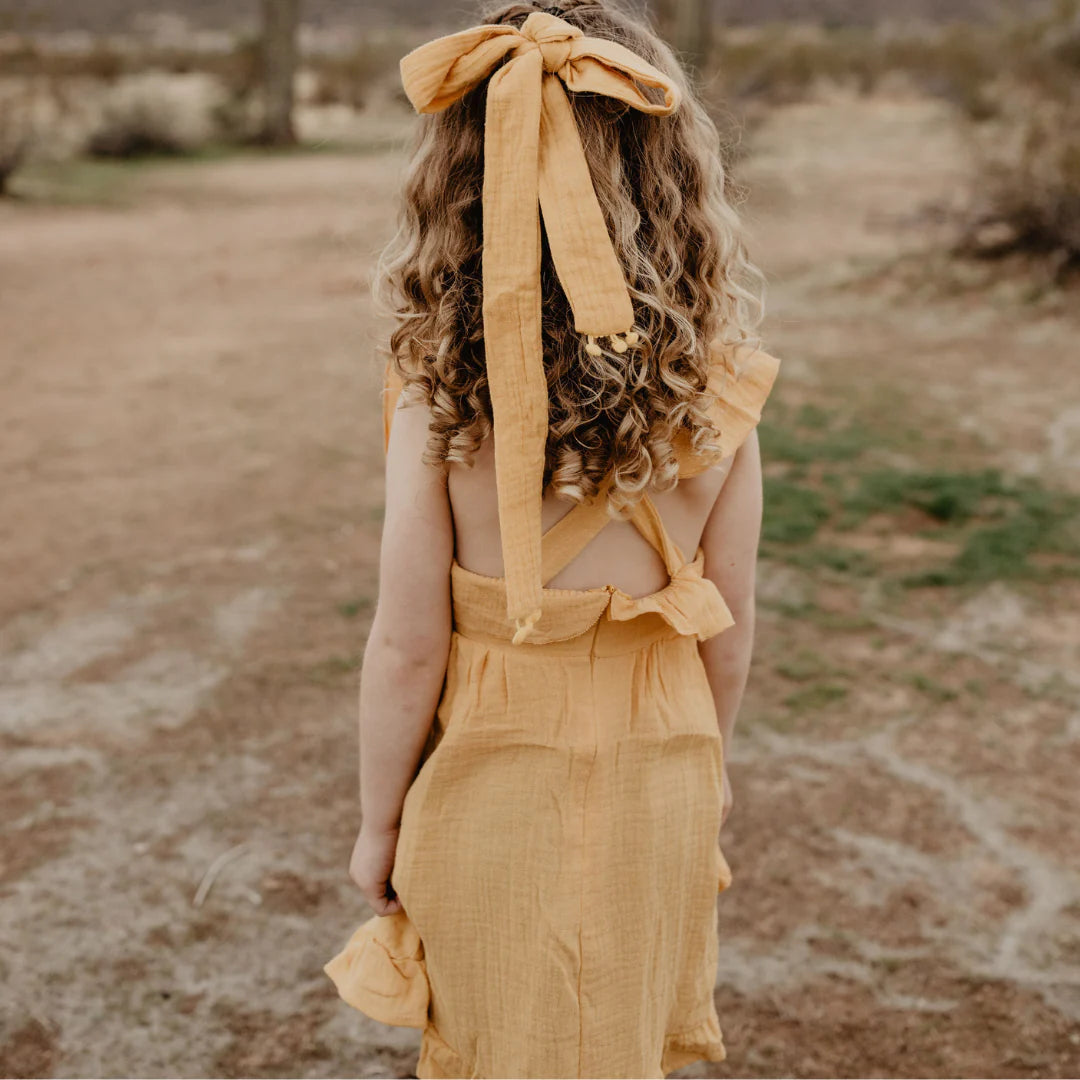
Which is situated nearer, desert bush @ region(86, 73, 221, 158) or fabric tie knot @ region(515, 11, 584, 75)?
fabric tie knot @ region(515, 11, 584, 75)

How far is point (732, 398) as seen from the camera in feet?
4.47

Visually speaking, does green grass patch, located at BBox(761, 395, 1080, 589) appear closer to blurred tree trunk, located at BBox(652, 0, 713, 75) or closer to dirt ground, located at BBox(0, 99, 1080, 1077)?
dirt ground, located at BBox(0, 99, 1080, 1077)

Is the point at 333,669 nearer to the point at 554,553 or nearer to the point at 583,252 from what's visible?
the point at 554,553

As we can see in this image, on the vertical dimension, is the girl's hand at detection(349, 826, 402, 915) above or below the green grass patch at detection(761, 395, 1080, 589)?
above

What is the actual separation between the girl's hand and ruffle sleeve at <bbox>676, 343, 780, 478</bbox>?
0.63 metres

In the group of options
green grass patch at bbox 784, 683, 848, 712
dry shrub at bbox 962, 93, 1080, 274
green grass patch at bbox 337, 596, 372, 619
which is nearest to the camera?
green grass patch at bbox 784, 683, 848, 712

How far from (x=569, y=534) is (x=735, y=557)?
281 mm

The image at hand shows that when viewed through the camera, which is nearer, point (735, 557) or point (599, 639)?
point (599, 639)

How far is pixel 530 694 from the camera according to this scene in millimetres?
1356

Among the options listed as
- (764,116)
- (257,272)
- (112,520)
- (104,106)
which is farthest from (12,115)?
Answer: (112,520)

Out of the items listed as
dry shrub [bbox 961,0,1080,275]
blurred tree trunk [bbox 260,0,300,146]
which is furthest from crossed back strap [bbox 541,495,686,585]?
blurred tree trunk [bbox 260,0,300,146]

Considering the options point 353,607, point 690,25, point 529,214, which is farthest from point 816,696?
point 690,25

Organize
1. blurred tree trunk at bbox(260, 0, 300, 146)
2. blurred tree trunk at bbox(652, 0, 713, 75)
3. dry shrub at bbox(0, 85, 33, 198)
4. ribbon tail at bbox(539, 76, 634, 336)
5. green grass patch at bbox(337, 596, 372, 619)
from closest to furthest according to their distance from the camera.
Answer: ribbon tail at bbox(539, 76, 634, 336) → green grass patch at bbox(337, 596, 372, 619) → blurred tree trunk at bbox(652, 0, 713, 75) → dry shrub at bbox(0, 85, 33, 198) → blurred tree trunk at bbox(260, 0, 300, 146)

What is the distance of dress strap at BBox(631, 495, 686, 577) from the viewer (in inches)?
52.3
